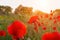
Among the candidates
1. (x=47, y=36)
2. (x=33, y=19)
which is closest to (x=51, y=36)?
(x=47, y=36)

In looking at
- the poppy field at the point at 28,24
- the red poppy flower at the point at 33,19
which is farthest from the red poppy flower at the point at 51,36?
the red poppy flower at the point at 33,19

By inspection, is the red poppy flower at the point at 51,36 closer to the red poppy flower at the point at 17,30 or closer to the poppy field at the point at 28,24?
the poppy field at the point at 28,24

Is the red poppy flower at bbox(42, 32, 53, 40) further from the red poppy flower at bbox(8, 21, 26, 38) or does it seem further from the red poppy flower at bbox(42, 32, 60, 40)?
the red poppy flower at bbox(8, 21, 26, 38)

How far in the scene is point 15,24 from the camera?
1088 mm

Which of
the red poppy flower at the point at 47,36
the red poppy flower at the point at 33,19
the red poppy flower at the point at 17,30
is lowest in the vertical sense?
the red poppy flower at the point at 47,36

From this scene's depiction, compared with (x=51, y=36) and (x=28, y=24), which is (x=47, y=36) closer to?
(x=51, y=36)

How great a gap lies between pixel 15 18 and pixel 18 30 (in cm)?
11

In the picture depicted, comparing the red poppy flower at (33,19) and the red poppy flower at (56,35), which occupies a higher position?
the red poppy flower at (33,19)

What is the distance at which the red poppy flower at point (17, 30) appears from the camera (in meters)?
1.07

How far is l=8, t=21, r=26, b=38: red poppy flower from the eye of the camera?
107 cm

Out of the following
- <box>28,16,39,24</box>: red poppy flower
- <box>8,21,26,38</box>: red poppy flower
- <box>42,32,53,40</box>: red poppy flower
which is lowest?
<box>42,32,53,40</box>: red poppy flower

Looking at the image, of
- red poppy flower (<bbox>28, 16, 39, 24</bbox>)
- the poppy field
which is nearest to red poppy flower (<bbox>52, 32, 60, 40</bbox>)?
A: the poppy field

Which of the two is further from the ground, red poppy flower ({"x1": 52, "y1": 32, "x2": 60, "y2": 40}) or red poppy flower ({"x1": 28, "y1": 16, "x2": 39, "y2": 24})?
red poppy flower ({"x1": 28, "y1": 16, "x2": 39, "y2": 24})

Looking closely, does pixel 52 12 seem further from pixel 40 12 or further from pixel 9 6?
pixel 9 6
